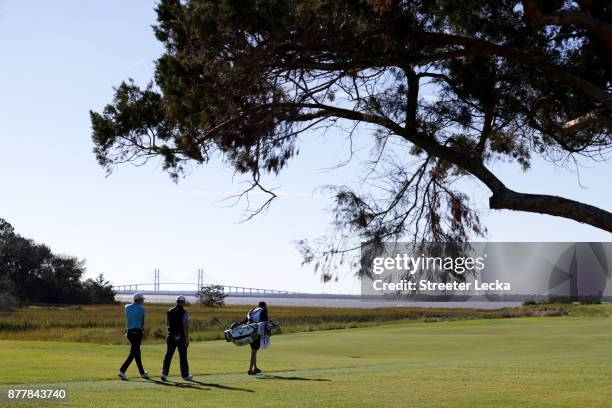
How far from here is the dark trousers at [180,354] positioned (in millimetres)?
21844

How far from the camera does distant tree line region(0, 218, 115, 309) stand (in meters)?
130

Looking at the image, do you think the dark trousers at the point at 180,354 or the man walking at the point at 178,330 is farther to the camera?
the man walking at the point at 178,330

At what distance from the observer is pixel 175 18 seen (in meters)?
18.0

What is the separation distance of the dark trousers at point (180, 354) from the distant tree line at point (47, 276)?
108913 millimetres

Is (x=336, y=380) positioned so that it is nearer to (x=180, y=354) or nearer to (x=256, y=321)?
(x=256, y=321)

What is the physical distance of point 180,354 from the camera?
22.1m

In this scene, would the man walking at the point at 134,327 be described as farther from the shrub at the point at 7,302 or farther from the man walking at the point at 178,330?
the shrub at the point at 7,302

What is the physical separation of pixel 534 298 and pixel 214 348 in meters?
71.7

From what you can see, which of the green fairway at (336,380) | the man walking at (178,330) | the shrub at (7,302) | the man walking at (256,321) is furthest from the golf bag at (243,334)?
the shrub at (7,302)

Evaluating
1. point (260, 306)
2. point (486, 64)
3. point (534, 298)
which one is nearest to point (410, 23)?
point (486, 64)

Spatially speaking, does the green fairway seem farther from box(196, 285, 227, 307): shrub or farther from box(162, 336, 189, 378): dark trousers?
box(196, 285, 227, 307): shrub

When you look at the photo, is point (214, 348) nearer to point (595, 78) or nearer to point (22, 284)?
point (595, 78)

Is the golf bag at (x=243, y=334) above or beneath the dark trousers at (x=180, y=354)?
above

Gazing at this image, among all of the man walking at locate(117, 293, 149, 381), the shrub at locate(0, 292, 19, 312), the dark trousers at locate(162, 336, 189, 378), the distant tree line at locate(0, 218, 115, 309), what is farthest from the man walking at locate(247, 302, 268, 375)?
the distant tree line at locate(0, 218, 115, 309)
